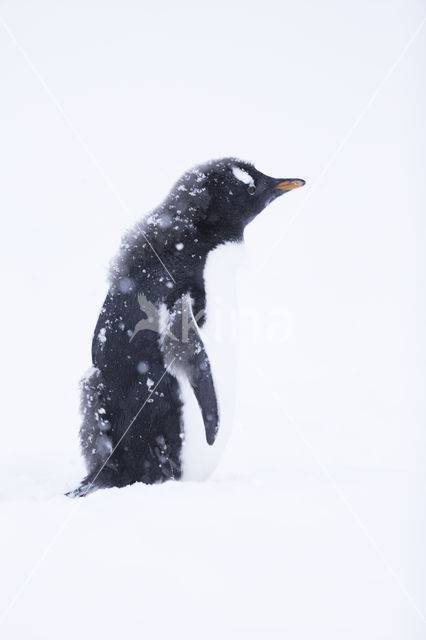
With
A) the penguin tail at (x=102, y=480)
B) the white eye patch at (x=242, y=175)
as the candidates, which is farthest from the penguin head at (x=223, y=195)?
the penguin tail at (x=102, y=480)

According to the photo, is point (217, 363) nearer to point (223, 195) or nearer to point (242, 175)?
point (223, 195)

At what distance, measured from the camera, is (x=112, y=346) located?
74.9 inches

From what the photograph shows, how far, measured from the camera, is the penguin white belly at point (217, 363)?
6.25 feet

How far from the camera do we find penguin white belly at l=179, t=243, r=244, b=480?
1904mm

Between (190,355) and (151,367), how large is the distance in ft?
0.46

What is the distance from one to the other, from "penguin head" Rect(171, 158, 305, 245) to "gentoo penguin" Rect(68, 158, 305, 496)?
0.27ft

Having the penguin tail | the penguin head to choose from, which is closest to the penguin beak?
the penguin head

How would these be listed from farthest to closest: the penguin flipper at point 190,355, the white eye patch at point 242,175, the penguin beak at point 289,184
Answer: the penguin beak at point 289,184 → the white eye patch at point 242,175 → the penguin flipper at point 190,355

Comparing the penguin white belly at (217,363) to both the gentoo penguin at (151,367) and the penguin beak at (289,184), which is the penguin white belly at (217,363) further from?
the penguin beak at (289,184)

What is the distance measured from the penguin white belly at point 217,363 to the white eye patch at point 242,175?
11.4 inches

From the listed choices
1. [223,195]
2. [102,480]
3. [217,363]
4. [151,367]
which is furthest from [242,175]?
[102,480]

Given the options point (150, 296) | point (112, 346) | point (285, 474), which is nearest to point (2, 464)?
point (112, 346)

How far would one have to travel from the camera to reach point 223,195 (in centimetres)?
216

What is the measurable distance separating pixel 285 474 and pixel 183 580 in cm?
93
